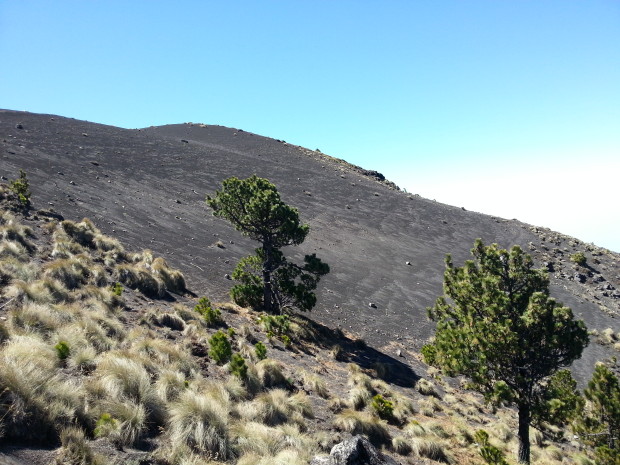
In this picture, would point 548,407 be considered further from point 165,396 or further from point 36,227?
point 36,227

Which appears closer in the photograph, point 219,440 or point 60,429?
point 60,429

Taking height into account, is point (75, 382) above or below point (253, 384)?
above

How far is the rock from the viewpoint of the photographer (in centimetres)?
614

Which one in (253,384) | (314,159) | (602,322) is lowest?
(253,384)

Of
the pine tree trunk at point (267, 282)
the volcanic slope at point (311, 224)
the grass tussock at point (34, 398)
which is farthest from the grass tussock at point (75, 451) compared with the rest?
the volcanic slope at point (311, 224)

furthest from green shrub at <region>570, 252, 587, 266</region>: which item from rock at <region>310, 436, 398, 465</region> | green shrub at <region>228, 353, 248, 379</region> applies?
rock at <region>310, 436, 398, 465</region>

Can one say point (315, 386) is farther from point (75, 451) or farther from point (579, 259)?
point (579, 259)

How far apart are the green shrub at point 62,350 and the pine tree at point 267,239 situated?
1309cm

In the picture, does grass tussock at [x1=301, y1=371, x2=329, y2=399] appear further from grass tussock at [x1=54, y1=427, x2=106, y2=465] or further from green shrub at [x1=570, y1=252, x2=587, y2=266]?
green shrub at [x1=570, y1=252, x2=587, y2=266]

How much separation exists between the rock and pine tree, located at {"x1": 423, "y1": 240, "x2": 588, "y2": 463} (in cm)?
636

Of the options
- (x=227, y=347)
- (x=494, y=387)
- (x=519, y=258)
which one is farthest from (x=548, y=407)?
(x=227, y=347)

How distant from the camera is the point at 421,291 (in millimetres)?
32562

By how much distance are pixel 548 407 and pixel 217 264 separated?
807 inches

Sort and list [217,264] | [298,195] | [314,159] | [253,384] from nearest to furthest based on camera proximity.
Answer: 1. [253,384]
2. [217,264]
3. [298,195]
4. [314,159]
